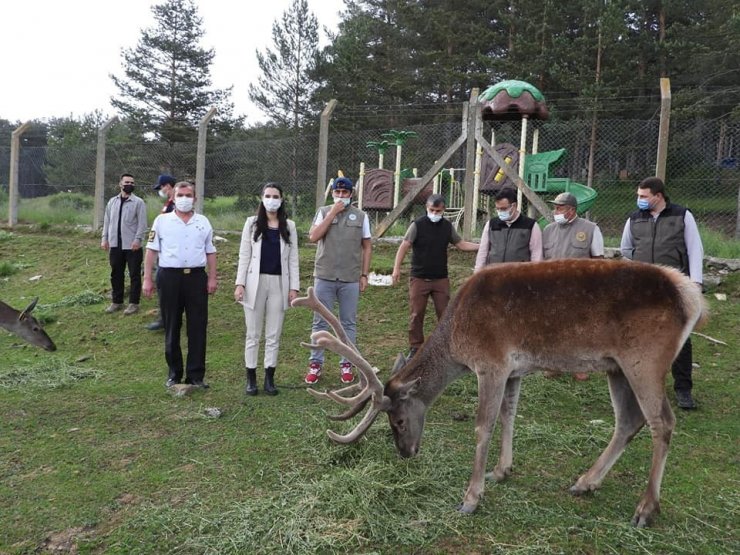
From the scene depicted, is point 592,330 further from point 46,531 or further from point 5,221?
point 5,221

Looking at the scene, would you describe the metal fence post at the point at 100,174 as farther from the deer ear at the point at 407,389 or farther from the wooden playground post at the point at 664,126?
the deer ear at the point at 407,389

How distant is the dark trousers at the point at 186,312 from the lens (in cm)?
601

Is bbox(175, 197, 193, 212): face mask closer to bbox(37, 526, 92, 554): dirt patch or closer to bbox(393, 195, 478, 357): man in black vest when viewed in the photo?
bbox(393, 195, 478, 357): man in black vest

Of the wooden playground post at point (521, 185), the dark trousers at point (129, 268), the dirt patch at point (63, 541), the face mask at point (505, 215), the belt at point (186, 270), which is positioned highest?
the wooden playground post at point (521, 185)

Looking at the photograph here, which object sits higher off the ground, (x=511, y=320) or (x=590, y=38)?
(x=590, y=38)

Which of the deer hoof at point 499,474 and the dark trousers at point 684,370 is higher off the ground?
the dark trousers at point 684,370

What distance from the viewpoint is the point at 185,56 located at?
93.9 ft

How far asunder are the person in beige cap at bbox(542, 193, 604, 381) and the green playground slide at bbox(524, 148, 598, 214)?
4442 millimetres

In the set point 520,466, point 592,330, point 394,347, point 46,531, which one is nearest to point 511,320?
point 592,330

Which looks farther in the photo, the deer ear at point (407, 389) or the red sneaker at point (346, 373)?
the red sneaker at point (346, 373)

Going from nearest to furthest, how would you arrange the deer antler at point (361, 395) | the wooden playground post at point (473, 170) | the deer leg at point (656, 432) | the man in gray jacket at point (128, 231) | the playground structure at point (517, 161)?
the deer leg at point (656, 432), the deer antler at point (361, 395), the man in gray jacket at point (128, 231), the wooden playground post at point (473, 170), the playground structure at point (517, 161)

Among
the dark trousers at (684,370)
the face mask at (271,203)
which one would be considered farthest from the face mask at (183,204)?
the dark trousers at (684,370)

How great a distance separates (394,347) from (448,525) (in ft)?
13.3

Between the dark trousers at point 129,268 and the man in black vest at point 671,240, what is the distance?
22.1 feet
